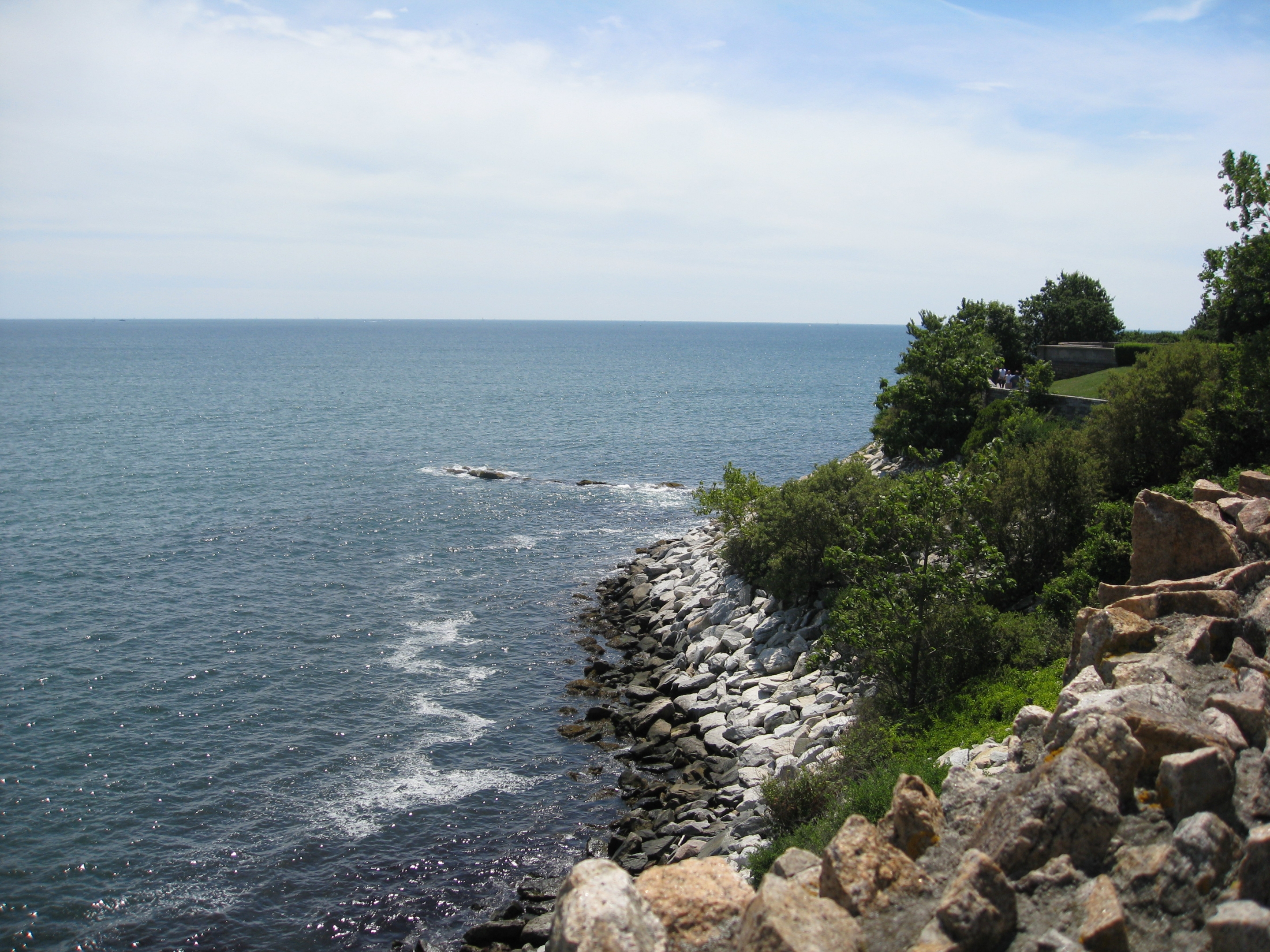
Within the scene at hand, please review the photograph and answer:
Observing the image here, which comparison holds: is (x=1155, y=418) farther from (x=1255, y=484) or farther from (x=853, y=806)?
(x=853, y=806)

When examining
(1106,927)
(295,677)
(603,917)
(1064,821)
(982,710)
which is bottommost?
(295,677)

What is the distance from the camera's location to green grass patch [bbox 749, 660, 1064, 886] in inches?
Answer: 701

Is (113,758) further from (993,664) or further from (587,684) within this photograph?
(993,664)

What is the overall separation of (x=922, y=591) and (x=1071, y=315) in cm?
4904

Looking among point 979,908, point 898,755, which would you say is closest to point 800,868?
point 979,908

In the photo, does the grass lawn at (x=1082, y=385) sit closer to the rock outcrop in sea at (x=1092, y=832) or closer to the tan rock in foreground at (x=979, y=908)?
the rock outcrop in sea at (x=1092, y=832)

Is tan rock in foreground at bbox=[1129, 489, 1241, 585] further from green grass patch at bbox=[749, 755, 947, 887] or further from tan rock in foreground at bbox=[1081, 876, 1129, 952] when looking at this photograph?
tan rock in foreground at bbox=[1081, 876, 1129, 952]

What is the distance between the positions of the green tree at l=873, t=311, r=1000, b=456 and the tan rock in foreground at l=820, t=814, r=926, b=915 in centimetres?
3807

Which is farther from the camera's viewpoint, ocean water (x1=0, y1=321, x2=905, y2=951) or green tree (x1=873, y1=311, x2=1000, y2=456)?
green tree (x1=873, y1=311, x2=1000, y2=456)

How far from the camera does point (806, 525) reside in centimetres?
3475

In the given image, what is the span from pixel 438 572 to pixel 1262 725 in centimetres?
4124

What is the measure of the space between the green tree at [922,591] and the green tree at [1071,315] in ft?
142

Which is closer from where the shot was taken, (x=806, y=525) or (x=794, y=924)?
(x=794, y=924)

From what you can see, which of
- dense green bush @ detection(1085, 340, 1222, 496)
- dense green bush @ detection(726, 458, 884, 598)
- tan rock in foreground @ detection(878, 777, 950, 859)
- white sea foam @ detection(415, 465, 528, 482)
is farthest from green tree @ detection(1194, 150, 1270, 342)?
white sea foam @ detection(415, 465, 528, 482)
